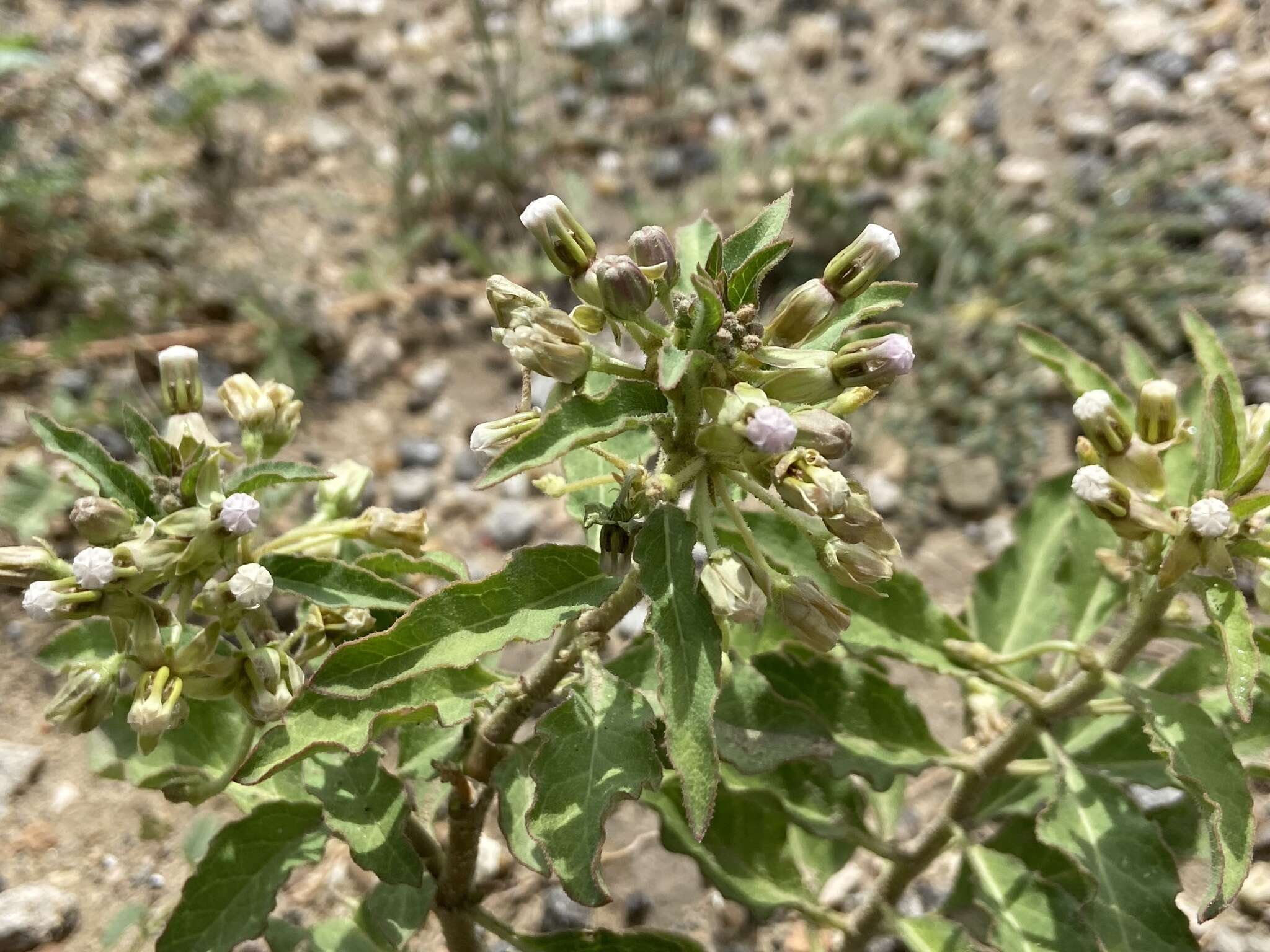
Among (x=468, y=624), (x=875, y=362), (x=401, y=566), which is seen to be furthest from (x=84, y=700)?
(x=875, y=362)

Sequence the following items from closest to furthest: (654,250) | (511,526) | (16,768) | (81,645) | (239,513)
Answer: (654,250) → (239,513) → (81,645) → (16,768) → (511,526)

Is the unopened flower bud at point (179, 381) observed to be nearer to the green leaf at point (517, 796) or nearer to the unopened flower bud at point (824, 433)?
the green leaf at point (517, 796)

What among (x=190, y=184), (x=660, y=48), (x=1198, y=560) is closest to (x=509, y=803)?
(x=1198, y=560)

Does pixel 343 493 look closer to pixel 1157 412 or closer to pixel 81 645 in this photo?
pixel 81 645

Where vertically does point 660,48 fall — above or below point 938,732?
above

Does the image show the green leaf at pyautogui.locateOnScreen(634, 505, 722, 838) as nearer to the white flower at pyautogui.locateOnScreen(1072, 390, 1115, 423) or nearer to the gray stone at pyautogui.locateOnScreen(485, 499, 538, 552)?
the white flower at pyautogui.locateOnScreen(1072, 390, 1115, 423)

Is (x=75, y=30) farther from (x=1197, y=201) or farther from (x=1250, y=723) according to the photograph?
(x=1250, y=723)

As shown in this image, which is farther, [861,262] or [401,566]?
[401,566]
